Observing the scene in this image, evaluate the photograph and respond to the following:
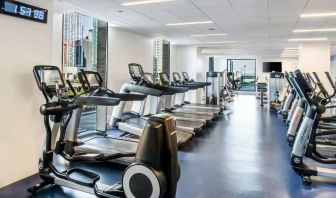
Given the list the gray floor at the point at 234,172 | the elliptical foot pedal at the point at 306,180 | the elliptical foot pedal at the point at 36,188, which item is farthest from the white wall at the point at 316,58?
the elliptical foot pedal at the point at 36,188

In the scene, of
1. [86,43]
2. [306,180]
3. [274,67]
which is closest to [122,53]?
[86,43]

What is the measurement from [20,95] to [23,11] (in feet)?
3.24

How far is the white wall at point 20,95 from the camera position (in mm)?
3043

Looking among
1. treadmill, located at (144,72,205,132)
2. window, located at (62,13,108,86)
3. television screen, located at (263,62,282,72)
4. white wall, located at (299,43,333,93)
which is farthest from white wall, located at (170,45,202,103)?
television screen, located at (263,62,282,72)

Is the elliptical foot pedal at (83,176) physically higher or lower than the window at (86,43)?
lower

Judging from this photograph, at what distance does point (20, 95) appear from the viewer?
3.20 meters

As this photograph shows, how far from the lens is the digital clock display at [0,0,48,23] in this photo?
2.97 m

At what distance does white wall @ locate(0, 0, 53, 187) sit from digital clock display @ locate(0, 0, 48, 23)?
57 mm

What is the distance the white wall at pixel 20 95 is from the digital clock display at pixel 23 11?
6cm

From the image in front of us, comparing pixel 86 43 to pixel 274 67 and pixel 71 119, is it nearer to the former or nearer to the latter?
pixel 71 119

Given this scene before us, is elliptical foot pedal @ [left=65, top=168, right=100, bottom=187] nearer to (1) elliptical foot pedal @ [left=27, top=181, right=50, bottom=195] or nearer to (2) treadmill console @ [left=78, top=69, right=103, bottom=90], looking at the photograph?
(1) elliptical foot pedal @ [left=27, top=181, right=50, bottom=195]

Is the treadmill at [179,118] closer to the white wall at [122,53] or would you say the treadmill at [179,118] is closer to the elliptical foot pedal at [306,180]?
the white wall at [122,53]

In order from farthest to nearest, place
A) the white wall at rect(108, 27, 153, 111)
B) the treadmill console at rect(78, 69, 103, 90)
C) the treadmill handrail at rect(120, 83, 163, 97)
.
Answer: the white wall at rect(108, 27, 153, 111)
the treadmill handrail at rect(120, 83, 163, 97)
the treadmill console at rect(78, 69, 103, 90)

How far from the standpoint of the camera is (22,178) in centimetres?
330
